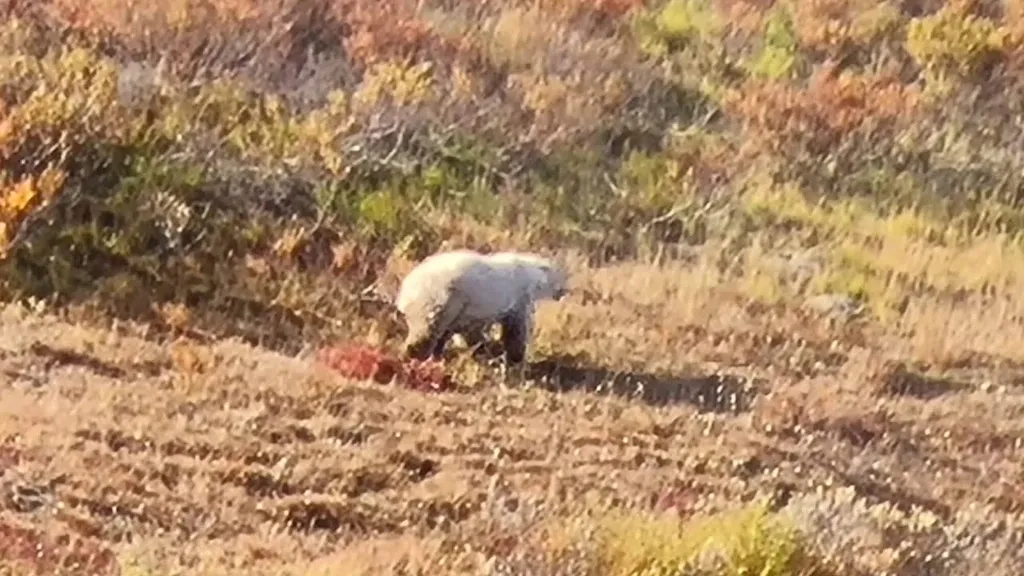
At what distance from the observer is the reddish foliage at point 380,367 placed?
2.86 meters

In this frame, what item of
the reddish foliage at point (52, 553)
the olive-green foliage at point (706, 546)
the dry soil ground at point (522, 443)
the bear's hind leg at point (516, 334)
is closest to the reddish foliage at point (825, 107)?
the dry soil ground at point (522, 443)

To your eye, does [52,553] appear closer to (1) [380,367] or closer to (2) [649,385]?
(1) [380,367]

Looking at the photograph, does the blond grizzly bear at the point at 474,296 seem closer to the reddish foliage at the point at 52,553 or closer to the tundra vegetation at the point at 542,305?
the tundra vegetation at the point at 542,305

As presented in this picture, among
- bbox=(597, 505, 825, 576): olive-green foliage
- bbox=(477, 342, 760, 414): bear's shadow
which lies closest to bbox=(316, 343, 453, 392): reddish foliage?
bbox=(477, 342, 760, 414): bear's shadow

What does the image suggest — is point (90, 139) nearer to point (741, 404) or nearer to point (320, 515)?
point (320, 515)

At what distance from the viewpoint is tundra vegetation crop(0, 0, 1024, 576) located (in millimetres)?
2643

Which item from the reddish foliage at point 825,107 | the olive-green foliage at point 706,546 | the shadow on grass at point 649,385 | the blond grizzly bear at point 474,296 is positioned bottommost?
the olive-green foliage at point 706,546

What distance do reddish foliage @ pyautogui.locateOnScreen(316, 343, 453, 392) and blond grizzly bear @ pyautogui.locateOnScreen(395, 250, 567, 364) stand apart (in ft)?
0.08

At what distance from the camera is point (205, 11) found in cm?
297

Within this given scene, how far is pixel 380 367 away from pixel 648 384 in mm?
448

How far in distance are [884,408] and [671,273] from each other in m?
0.42

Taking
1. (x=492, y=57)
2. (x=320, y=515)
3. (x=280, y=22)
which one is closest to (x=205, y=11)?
(x=280, y=22)

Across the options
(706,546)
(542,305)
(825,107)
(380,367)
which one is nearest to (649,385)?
(542,305)

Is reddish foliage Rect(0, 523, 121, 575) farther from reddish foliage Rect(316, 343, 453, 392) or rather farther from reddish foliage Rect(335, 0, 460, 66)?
reddish foliage Rect(335, 0, 460, 66)
